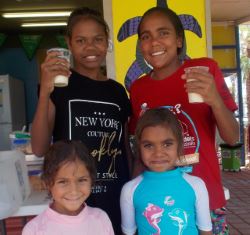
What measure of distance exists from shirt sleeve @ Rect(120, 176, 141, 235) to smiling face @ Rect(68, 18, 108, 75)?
58 centimetres

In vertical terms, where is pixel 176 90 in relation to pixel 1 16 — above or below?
below

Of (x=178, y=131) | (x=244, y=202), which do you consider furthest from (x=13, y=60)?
(x=178, y=131)

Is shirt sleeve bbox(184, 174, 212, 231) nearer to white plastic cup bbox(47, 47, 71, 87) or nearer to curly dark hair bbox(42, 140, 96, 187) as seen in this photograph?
curly dark hair bbox(42, 140, 96, 187)

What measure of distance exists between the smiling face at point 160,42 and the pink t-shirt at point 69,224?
0.73m

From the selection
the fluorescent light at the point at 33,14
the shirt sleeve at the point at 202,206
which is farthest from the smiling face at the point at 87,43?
the fluorescent light at the point at 33,14

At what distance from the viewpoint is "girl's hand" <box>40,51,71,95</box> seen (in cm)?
169

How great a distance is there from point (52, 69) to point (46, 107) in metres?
0.18

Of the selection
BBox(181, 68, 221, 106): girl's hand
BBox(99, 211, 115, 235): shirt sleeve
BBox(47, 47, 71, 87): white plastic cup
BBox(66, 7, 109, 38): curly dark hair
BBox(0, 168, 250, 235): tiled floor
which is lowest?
BBox(0, 168, 250, 235): tiled floor

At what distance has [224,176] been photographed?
8266mm

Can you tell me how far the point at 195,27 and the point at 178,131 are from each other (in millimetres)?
2673

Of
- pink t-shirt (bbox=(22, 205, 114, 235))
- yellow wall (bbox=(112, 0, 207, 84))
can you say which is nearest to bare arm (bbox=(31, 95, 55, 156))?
pink t-shirt (bbox=(22, 205, 114, 235))

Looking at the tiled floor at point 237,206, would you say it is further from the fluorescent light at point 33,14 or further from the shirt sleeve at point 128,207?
the fluorescent light at point 33,14

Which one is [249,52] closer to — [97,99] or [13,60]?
[13,60]

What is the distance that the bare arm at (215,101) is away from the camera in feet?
5.32
